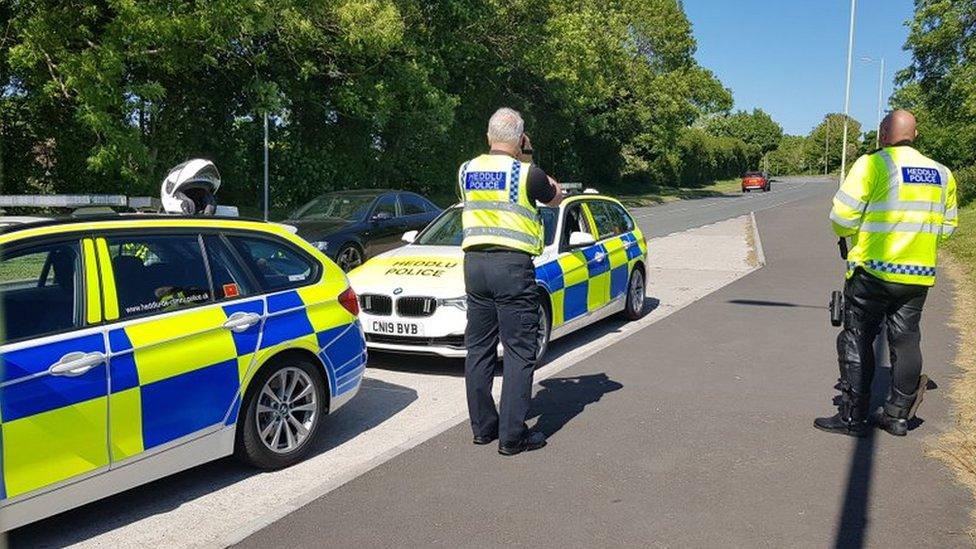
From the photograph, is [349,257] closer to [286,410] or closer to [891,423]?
[286,410]

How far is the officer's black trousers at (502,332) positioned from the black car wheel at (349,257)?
22.4 ft

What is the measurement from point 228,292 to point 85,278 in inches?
31.3

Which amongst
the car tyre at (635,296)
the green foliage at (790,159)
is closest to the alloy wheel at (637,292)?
the car tyre at (635,296)

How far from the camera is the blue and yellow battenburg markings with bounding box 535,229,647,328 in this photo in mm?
7250

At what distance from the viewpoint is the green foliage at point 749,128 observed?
3868 inches

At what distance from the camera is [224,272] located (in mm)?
4543

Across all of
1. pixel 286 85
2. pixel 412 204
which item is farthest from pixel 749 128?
pixel 412 204

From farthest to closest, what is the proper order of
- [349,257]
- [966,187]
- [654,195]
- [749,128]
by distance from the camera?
1. [749,128]
2. [654,195]
3. [966,187]
4. [349,257]

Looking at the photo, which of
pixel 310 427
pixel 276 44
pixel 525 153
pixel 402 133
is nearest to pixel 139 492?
pixel 310 427

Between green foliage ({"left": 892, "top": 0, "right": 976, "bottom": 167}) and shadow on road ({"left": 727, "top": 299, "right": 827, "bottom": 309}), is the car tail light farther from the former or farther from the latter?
green foliage ({"left": 892, "top": 0, "right": 976, "bottom": 167})

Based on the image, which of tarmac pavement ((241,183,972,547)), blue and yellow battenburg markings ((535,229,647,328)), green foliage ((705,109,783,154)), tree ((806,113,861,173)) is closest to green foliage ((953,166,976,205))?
blue and yellow battenburg markings ((535,229,647,328))

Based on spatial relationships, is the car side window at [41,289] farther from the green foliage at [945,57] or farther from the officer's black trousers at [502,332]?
the green foliage at [945,57]

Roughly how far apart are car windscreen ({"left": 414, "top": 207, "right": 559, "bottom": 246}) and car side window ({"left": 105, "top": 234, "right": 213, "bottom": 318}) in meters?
3.65

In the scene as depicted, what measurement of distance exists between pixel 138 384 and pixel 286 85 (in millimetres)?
17626
